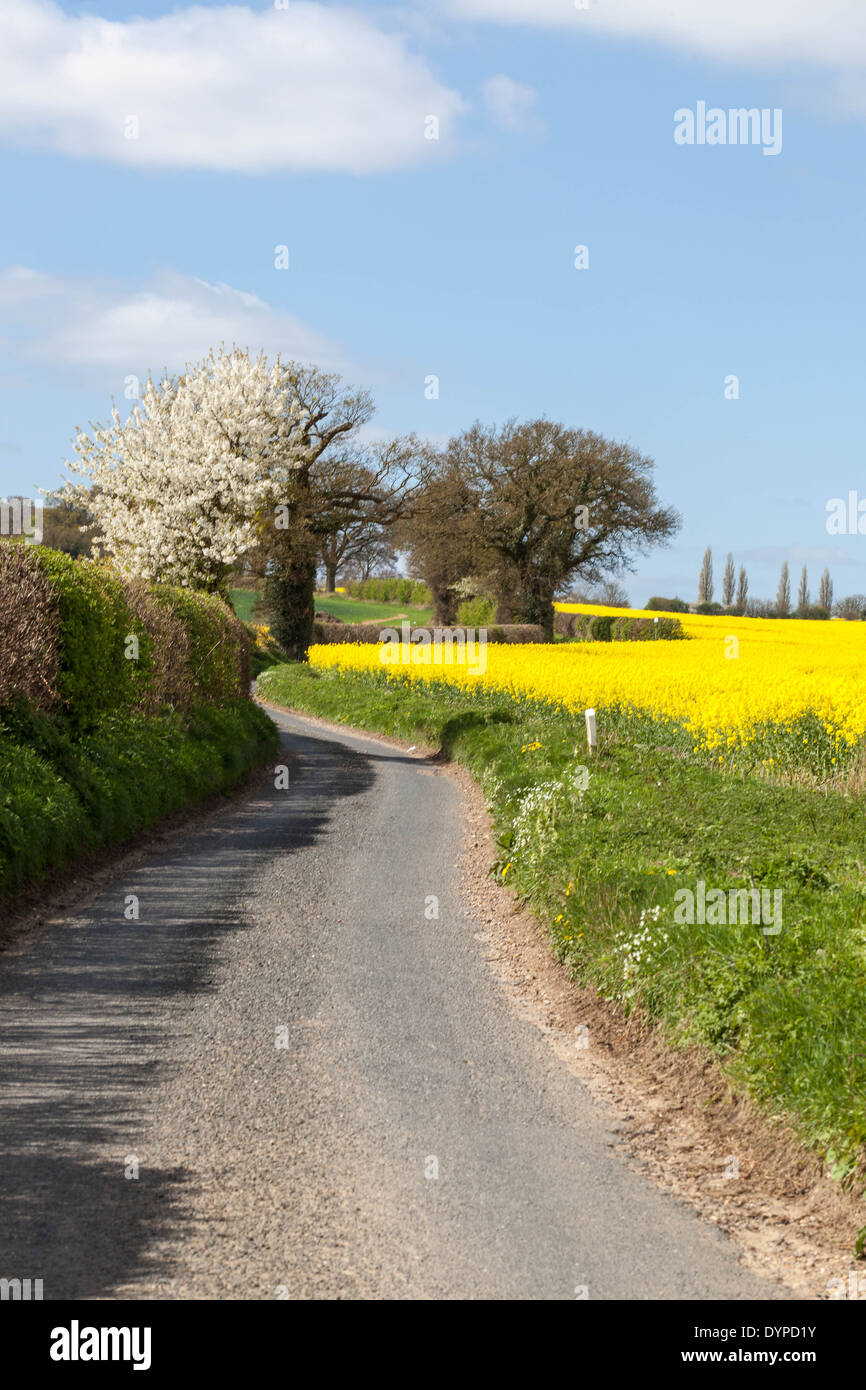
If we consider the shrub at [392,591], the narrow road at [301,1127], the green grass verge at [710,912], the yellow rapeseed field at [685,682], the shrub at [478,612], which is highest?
the shrub at [392,591]

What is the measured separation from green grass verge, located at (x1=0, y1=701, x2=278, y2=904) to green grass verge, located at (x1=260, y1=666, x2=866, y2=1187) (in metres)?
4.79

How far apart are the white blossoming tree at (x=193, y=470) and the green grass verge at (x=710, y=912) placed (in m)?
16.1

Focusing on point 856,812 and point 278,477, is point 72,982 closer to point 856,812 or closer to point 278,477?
point 856,812

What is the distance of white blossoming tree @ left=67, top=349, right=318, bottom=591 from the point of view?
1276 inches

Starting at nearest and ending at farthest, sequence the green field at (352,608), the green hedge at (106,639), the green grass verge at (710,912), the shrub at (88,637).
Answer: the green grass verge at (710,912) → the green hedge at (106,639) → the shrub at (88,637) → the green field at (352,608)

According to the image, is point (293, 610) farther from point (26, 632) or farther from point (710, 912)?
point (710, 912)

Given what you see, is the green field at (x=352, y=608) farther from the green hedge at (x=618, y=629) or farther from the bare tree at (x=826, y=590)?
the bare tree at (x=826, y=590)

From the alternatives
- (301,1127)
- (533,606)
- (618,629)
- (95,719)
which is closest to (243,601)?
(618,629)

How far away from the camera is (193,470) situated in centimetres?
3281

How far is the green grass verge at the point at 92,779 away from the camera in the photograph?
40.3 ft

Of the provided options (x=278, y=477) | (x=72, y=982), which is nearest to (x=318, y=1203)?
(x=72, y=982)

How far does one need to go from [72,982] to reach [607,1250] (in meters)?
5.40

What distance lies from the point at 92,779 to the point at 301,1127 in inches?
363

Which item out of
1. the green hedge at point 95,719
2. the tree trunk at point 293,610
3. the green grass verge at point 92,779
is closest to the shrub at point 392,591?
the tree trunk at point 293,610
